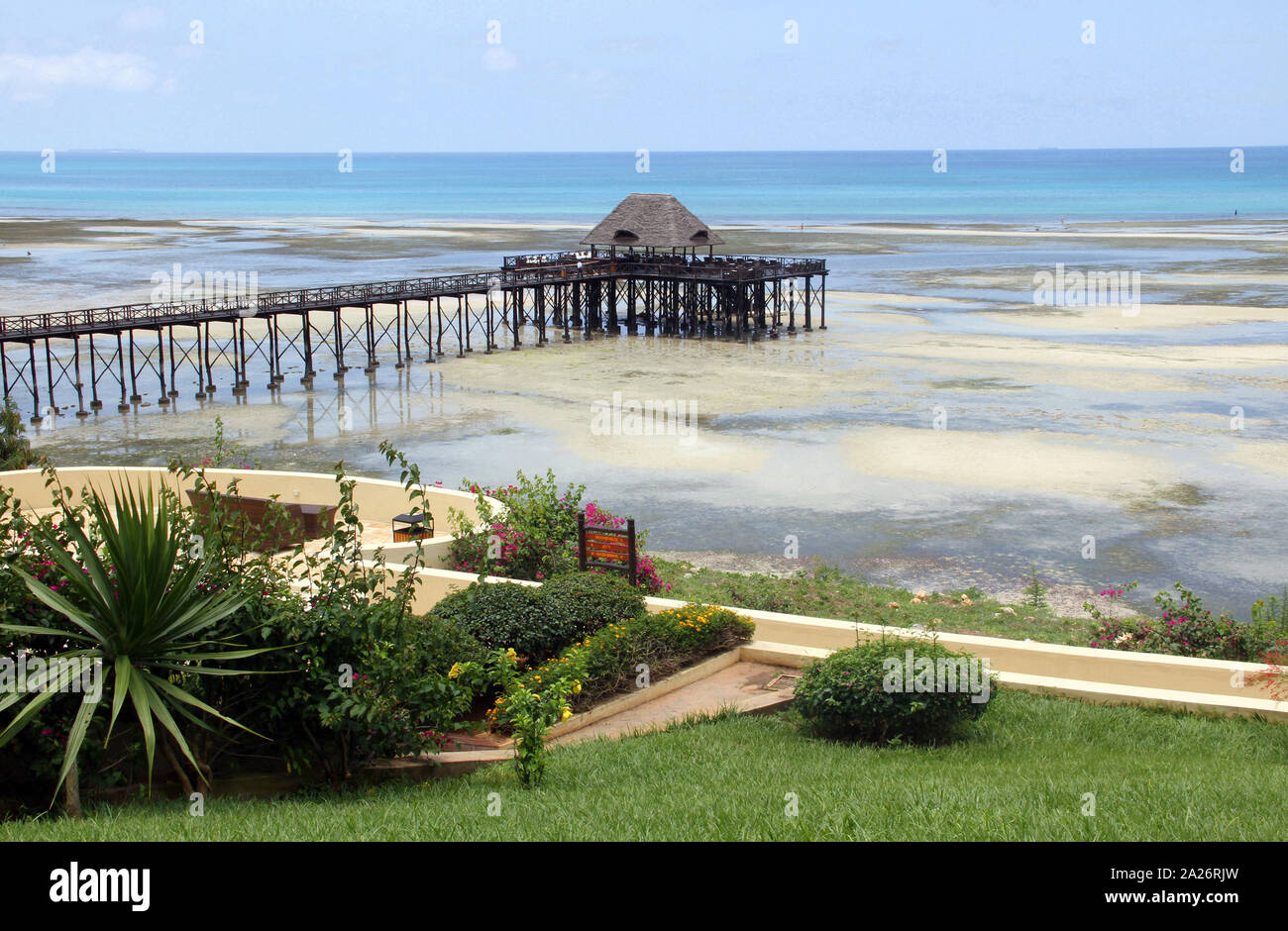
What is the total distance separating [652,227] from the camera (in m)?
56.4

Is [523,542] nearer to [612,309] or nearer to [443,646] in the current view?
[443,646]

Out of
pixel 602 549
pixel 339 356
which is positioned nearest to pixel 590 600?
pixel 602 549

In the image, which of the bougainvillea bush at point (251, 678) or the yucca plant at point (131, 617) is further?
the bougainvillea bush at point (251, 678)

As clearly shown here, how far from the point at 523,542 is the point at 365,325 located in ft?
128

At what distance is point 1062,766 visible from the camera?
9.82 metres

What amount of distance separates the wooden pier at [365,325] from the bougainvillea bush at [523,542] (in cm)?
2307

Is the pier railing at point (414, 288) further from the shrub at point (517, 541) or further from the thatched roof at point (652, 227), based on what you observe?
the shrub at point (517, 541)

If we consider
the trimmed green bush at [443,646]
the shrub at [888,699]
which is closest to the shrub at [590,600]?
the trimmed green bush at [443,646]

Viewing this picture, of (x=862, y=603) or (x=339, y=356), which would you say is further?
(x=339, y=356)

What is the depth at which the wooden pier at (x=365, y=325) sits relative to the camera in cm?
3941

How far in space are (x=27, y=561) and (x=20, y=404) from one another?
1257 inches

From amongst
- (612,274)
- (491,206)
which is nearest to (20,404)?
(612,274)

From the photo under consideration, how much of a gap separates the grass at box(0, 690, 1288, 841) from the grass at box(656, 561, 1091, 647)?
17.2 feet

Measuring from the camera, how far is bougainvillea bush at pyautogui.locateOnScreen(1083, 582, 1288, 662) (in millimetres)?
14062
